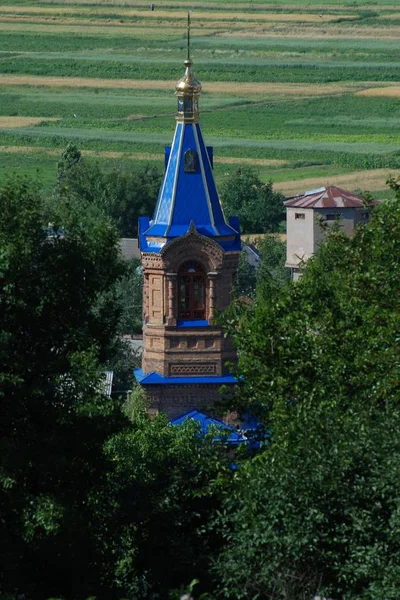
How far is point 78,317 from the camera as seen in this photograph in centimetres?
2577

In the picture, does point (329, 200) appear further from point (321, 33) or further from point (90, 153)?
point (321, 33)

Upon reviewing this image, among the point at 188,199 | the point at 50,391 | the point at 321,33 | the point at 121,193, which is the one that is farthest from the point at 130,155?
the point at 50,391

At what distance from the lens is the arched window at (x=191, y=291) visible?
3744cm

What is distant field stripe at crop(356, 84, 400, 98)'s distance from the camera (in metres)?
130

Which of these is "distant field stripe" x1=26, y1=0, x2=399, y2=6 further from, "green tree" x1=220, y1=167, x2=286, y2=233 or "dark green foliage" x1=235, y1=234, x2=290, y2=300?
"dark green foliage" x1=235, y1=234, x2=290, y2=300

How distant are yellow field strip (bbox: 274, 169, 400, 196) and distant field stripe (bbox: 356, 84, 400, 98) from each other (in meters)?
26.3

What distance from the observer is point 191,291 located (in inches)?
1484

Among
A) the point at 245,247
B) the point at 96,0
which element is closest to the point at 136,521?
the point at 245,247

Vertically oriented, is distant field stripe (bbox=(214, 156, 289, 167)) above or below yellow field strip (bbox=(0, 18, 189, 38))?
below

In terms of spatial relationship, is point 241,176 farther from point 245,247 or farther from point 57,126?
point 57,126

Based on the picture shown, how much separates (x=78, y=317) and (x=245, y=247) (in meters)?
48.1

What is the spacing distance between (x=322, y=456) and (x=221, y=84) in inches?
4498

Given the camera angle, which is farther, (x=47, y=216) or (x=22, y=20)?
(x=22, y=20)

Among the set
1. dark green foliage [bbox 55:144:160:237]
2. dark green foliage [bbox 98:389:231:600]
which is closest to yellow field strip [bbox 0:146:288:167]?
dark green foliage [bbox 55:144:160:237]
